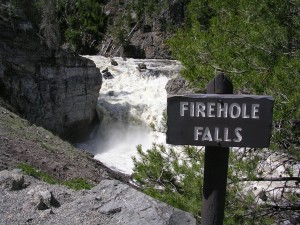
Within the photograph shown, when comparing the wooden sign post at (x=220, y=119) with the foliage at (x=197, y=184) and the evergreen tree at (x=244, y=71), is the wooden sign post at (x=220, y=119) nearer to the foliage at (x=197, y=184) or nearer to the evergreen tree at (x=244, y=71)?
the evergreen tree at (x=244, y=71)

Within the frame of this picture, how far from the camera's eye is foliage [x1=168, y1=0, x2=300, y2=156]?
4.27 m

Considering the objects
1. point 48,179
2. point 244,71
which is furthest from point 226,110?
point 48,179

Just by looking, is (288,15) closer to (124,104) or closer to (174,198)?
(174,198)

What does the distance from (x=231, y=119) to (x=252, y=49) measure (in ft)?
6.89

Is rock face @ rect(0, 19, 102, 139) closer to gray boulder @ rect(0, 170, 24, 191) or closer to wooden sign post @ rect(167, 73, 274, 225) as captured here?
gray boulder @ rect(0, 170, 24, 191)

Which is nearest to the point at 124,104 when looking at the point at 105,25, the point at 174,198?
the point at 174,198

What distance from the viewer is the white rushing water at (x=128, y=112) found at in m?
16.1

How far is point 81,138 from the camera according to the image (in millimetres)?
16906

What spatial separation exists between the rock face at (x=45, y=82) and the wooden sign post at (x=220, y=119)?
11268mm

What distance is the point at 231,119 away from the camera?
2.69 m

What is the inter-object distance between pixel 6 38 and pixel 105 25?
30169 mm

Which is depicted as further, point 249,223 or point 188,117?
point 249,223

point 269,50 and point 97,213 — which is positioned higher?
point 269,50

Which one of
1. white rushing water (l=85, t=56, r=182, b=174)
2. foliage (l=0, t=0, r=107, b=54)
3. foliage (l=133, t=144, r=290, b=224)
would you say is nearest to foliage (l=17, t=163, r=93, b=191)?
foliage (l=133, t=144, r=290, b=224)
